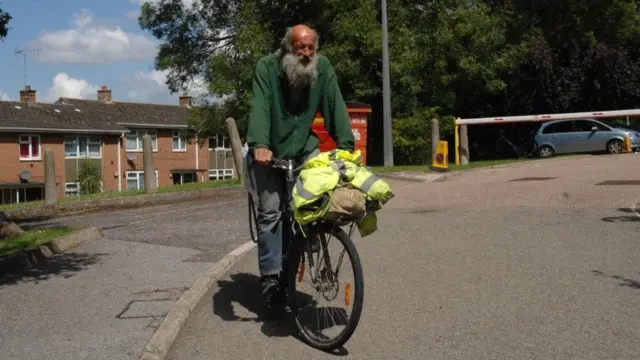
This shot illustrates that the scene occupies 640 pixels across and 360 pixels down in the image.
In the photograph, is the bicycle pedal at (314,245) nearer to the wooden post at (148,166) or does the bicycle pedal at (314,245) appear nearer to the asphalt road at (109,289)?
the asphalt road at (109,289)

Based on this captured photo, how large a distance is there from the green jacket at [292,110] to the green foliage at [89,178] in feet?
140

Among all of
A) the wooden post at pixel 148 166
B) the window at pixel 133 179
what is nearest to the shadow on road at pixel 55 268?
the wooden post at pixel 148 166

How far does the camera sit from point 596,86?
3072cm

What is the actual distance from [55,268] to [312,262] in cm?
369

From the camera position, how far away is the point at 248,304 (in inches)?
233

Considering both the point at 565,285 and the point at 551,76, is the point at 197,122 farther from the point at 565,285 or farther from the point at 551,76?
the point at 565,285

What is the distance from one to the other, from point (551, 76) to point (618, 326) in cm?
2759

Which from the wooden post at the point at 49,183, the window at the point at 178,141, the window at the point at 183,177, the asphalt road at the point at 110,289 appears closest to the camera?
the asphalt road at the point at 110,289

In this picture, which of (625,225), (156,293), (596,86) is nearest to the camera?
(156,293)

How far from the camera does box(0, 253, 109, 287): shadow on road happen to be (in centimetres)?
717

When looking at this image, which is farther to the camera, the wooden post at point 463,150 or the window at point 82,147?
the window at point 82,147

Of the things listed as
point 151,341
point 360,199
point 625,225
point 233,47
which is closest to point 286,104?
point 360,199

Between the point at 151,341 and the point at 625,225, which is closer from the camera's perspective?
the point at 151,341

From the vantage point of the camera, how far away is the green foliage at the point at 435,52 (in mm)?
26953
